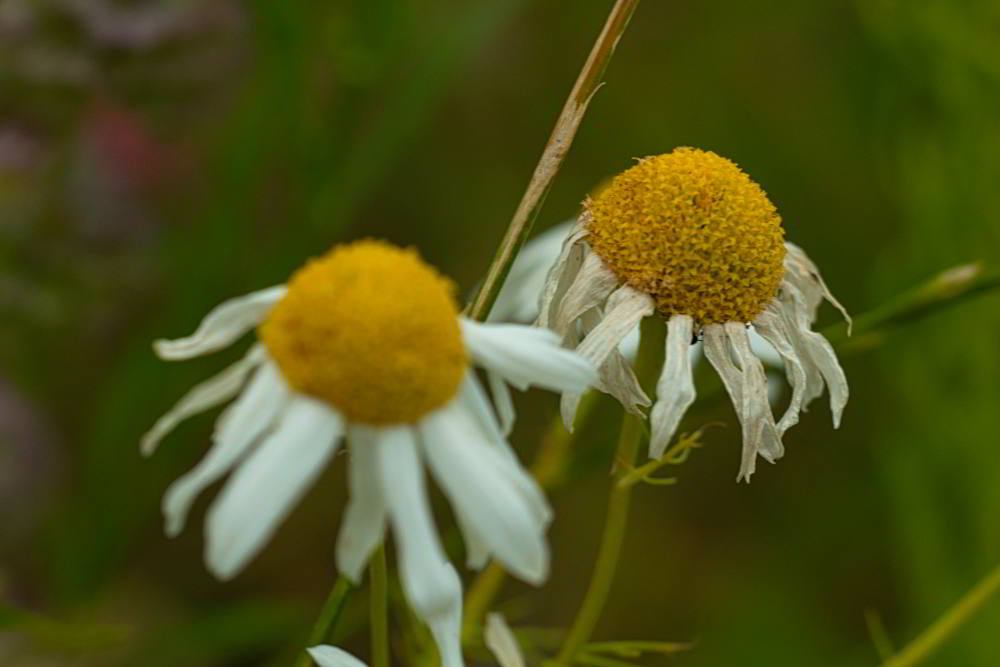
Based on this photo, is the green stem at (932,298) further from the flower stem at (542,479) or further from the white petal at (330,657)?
the white petal at (330,657)

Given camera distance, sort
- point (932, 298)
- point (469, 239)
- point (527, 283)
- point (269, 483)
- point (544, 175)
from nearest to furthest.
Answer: point (269, 483), point (544, 175), point (932, 298), point (527, 283), point (469, 239)

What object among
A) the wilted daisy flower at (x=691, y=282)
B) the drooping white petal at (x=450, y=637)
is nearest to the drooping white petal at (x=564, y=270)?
the wilted daisy flower at (x=691, y=282)

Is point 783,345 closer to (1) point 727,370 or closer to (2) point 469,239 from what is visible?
(1) point 727,370

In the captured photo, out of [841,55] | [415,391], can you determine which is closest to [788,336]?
[415,391]

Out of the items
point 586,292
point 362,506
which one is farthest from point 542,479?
point 362,506

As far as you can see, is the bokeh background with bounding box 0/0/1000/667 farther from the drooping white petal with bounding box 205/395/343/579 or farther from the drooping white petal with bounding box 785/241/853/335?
the drooping white petal with bounding box 205/395/343/579

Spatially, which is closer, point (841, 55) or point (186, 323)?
point (186, 323)

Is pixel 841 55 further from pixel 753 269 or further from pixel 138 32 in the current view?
pixel 753 269
